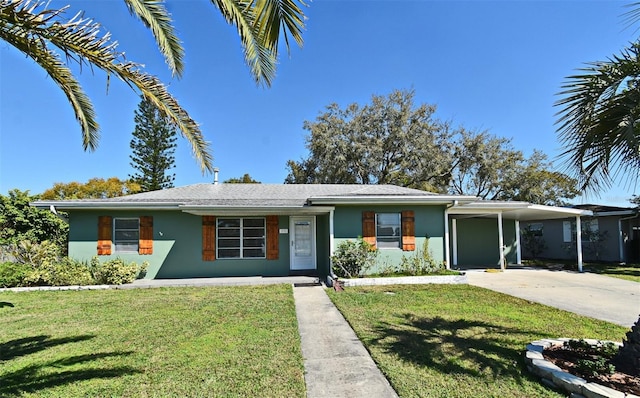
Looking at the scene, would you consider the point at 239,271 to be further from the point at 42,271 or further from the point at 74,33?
the point at 74,33

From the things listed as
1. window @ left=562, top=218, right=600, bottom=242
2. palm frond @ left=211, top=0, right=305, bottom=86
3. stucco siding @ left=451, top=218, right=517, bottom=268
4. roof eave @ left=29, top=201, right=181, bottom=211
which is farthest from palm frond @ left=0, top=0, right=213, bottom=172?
window @ left=562, top=218, right=600, bottom=242

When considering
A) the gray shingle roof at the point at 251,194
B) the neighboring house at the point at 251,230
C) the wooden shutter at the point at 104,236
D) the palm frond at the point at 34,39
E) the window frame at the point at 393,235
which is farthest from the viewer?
the window frame at the point at 393,235

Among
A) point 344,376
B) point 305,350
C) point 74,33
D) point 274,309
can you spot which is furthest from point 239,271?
point 74,33

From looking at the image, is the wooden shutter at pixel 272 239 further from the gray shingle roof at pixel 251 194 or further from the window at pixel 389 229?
the window at pixel 389 229

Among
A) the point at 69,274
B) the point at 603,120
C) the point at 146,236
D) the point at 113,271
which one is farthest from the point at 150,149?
the point at 603,120

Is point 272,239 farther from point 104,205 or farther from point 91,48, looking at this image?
point 91,48

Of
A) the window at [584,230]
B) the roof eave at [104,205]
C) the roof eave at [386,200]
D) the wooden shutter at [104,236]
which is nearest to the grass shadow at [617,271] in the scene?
the window at [584,230]

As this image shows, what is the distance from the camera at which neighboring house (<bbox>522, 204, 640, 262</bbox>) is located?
16594 millimetres

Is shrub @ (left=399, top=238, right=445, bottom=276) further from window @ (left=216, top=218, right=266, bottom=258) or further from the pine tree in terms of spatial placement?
the pine tree

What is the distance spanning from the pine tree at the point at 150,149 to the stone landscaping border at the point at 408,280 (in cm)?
2085

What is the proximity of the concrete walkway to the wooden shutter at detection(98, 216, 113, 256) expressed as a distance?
7.88 m

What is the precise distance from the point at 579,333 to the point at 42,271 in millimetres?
13085

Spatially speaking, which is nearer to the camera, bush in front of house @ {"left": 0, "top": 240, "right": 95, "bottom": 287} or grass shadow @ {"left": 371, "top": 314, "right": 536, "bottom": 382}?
grass shadow @ {"left": 371, "top": 314, "right": 536, "bottom": 382}

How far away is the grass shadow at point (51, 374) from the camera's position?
3.55m
